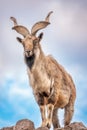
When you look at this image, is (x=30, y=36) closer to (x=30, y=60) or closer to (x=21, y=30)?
(x=21, y=30)

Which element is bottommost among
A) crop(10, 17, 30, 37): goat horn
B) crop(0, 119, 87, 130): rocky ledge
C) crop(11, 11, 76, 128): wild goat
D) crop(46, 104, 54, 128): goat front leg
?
crop(0, 119, 87, 130): rocky ledge

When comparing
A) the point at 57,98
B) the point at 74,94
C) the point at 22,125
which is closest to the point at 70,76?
the point at 74,94

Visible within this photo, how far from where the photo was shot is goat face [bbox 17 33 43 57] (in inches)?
990

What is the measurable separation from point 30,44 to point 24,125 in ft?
12.5

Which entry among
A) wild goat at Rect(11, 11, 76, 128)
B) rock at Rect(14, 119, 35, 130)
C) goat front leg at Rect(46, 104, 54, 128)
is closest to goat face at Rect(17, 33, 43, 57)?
wild goat at Rect(11, 11, 76, 128)

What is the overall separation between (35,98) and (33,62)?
164 centimetres

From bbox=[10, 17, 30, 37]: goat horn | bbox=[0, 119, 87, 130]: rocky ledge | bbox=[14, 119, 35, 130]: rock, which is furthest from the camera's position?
bbox=[10, 17, 30, 37]: goat horn

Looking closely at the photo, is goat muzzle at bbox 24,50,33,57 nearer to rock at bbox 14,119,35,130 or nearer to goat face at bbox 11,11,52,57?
goat face at bbox 11,11,52,57

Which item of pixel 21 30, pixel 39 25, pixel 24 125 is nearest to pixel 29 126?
pixel 24 125

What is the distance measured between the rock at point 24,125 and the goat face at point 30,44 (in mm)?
3116

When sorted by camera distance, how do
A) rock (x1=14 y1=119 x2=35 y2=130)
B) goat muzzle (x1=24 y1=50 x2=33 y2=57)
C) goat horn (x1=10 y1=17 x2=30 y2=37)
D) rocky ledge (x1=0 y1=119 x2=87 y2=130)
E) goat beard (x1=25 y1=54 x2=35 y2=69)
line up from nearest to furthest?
1. rocky ledge (x1=0 y1=119 x2=87 y2=130)
2. rock (x1=14 y1=119 x2=35 y2=130)
3. goat muzzle (x1=24 y1=50 x2=33 y2=57)
4. goat beard (x1=25 y1=54 x2=35 y2=69)
5. goat horn (x1=10 y1=17 x2=30 y2=37)

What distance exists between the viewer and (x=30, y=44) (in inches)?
995

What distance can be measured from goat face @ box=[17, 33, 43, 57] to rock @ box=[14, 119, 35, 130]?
10.2 ft

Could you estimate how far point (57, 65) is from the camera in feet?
91.4
